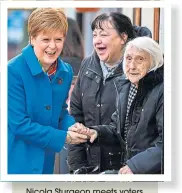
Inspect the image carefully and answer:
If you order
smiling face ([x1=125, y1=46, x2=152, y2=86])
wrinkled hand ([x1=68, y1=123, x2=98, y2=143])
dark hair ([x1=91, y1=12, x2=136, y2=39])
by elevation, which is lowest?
wrinkled hand ([x1=68, y1=123, x2=98, y2=143])

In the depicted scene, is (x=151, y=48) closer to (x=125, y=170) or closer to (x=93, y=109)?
(x=93, y=109)

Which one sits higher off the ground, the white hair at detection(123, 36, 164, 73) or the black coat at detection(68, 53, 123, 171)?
the white hair at detection(123, 36, 164, 73)

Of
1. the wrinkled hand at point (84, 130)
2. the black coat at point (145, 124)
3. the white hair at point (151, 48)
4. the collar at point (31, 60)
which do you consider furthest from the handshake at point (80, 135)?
the white hair at point (151, 48)

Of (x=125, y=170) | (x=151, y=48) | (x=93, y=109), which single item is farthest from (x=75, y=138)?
(x=151, y=48)

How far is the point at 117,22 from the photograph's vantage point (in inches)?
130

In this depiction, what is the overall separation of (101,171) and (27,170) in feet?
1.15

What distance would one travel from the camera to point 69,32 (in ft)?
10.9

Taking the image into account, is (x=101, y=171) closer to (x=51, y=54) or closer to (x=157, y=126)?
(x=157, y=126)

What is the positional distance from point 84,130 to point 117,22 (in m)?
0.54

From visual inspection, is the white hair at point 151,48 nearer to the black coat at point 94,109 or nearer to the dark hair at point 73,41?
the black coat at point 94,109

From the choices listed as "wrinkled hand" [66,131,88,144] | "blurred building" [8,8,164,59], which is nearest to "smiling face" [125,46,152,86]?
"blurred building" [8,8,164,59]

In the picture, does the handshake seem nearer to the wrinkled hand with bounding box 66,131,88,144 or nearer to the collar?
the wrinkled hand with bounding box 66,131,88,144

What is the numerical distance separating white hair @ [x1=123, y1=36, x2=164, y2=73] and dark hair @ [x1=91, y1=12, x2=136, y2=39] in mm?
35

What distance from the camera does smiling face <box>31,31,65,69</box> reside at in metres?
3.29
